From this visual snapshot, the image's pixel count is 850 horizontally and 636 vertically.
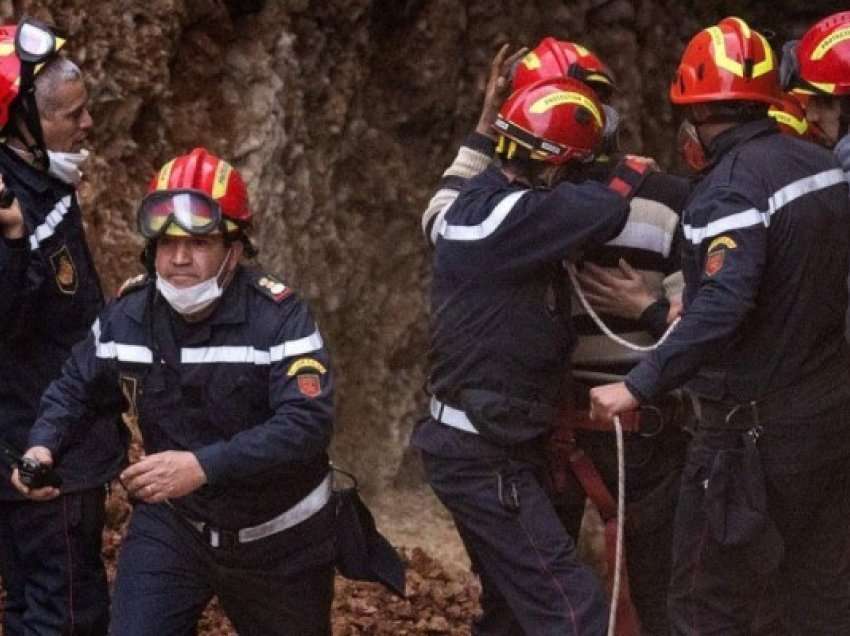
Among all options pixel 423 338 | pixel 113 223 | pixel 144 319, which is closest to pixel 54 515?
pixel 144 319

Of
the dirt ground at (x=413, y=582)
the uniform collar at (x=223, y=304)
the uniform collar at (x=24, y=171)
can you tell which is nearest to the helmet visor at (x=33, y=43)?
the uniform collar at (x=24, y=171)

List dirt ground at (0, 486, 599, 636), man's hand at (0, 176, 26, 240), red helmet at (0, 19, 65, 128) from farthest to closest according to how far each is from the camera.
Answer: dirt ground at (0, 486, 599, 636), red helmet at (0, 19, 65, 128), man's hand at (0, 176, 26, 240)

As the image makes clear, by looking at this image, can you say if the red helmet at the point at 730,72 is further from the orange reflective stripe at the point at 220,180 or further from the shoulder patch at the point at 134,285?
the shoulder patch at the point at 134,285

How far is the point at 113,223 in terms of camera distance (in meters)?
7.27

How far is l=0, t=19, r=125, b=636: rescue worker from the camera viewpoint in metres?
5.34

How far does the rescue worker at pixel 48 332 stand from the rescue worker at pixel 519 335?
46.5 inches

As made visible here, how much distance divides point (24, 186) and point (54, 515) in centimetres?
109

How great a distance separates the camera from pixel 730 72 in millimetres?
5145

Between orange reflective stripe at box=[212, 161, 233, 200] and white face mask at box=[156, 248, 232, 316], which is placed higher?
orange reflective stripe at box=[212, 161, 233, 200]

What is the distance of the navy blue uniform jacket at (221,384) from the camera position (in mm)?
4793

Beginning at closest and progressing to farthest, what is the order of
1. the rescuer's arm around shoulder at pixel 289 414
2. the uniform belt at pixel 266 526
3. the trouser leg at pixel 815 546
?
the rescuer's arm around shoulder at pixel 289 414, the uniform belt at pixel 266 526, the trouser leg at pixel 815 546

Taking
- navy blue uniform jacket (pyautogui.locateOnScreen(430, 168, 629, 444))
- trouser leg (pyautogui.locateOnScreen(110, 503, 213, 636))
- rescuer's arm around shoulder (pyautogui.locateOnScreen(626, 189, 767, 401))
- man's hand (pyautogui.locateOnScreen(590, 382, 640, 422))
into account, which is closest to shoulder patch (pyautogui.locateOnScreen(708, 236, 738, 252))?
rescuer's arm around shoulder (pyautogui.locateOnScreen(626, 189, 767, 401))

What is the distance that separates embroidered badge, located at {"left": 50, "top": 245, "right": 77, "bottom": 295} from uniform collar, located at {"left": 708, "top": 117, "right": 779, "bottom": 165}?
2123 millimetres

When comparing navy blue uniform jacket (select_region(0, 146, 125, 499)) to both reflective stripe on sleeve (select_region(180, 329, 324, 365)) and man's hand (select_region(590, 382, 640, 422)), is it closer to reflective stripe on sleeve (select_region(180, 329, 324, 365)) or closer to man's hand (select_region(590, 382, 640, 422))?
reflective stripe on sleeve (select_region(180, 329, 324, 365))
